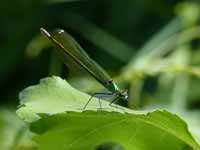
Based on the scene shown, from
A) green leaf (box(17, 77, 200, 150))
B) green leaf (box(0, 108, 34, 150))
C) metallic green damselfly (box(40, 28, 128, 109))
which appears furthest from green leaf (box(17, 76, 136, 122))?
green leaf (box(0, 108, 34, 150))

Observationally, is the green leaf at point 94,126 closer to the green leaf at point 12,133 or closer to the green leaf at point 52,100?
the green leaf at point 52,100

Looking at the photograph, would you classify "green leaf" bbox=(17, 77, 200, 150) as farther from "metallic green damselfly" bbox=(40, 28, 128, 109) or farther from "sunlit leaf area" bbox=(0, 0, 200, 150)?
"metallic green damselfly" bbox=(40, 28, 128, 109)

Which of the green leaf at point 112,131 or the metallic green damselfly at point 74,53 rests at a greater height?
the metallic green damselfly at point 74,53

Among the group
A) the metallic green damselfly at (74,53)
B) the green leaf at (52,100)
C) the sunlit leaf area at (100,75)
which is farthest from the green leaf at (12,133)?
the green leaf at (52,100)

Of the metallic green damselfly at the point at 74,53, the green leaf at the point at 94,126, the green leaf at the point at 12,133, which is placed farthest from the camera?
the green leaf at the point at 12,133

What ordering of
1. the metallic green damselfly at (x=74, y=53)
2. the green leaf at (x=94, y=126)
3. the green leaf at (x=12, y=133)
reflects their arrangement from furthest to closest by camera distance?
the green leaf at (x=12, y=133) → the metallic green damselfly at (x=74, y=53) → the green leaf at (x=94, y=126)

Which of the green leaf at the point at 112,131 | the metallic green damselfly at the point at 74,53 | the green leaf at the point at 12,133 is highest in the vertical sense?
the green leaf at the point at 12,133

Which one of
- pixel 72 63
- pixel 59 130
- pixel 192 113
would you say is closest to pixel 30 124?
pixel 59 130
